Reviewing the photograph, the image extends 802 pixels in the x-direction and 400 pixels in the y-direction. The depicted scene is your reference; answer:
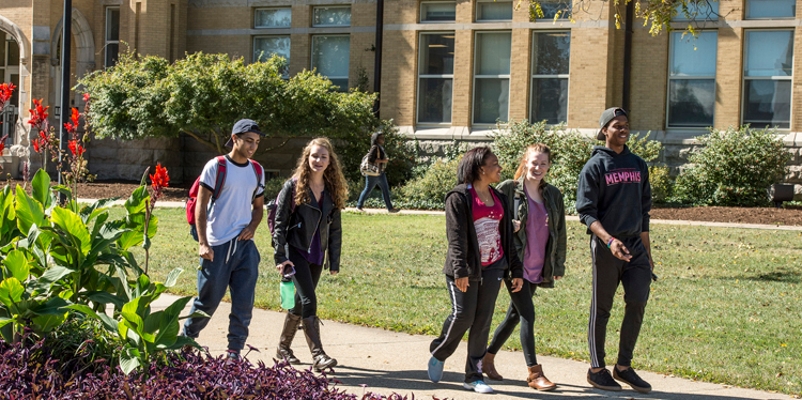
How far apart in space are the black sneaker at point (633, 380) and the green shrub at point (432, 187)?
14.8 meters

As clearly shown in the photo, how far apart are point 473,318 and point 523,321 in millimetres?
390

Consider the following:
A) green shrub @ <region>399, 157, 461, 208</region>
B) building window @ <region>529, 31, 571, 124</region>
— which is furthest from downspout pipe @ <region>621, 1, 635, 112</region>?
green shrub @ <region>399, 157, 461, 208</region>

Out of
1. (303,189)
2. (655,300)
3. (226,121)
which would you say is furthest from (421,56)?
(303,189)

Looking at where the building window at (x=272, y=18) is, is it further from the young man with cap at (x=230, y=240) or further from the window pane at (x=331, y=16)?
the young man with cap at (x=230, y=240)

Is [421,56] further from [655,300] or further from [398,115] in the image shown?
[655,300]

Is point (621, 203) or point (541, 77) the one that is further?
point (541, 77)

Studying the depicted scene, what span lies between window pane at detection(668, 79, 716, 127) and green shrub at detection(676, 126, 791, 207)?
5.97ft

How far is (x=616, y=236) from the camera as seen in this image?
6.89 metres

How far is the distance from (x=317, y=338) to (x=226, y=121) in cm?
1692

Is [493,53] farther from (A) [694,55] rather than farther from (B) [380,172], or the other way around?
(B) [380,172]

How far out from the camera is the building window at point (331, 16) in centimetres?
2717

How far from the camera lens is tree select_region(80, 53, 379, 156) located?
2333 cm

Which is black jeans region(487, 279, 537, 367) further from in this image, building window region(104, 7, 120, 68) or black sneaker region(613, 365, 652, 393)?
building window region(104, 7, 120, 68)

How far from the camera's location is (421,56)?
26.0 m
